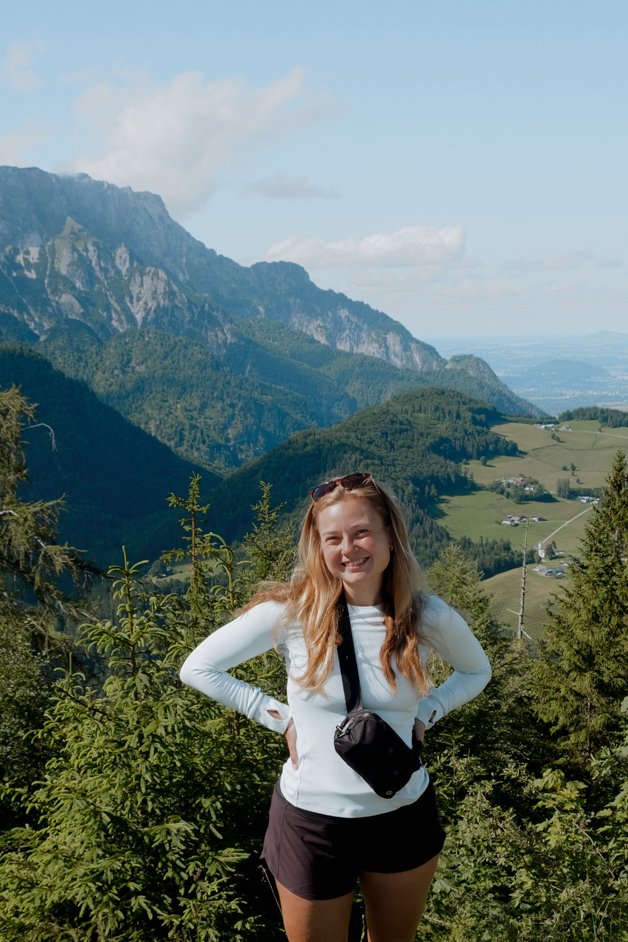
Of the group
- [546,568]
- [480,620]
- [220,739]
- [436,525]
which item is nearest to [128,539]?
[436,525]

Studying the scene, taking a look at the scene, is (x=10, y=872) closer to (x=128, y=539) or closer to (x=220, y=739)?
(x=220, y=739)

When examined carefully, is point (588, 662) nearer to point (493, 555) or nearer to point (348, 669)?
point (348, 669)

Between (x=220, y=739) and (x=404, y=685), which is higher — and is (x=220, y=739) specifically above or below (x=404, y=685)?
below

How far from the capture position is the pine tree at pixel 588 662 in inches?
701

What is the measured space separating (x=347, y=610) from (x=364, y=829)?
2.86ft

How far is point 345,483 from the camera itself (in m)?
2.94

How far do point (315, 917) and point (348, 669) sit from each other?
41.1 inches

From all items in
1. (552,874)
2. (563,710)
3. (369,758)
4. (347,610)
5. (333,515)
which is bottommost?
(563,710)

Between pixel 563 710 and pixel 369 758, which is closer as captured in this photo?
pixel 369 758

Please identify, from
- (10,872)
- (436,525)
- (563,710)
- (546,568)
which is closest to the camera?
(10,872)

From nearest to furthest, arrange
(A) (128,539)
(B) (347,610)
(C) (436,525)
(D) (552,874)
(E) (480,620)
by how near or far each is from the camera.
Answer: (B) (347,610) → (D) (552,874) → (E) (480,620) → (C) (436,525) → (A) (128,539)

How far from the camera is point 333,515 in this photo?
9.47 feet

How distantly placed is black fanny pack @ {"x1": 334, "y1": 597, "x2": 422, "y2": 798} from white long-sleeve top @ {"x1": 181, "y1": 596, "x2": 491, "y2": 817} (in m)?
0.04

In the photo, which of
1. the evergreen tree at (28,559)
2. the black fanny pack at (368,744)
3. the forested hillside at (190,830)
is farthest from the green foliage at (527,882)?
the evergreen tree at (28,559)
